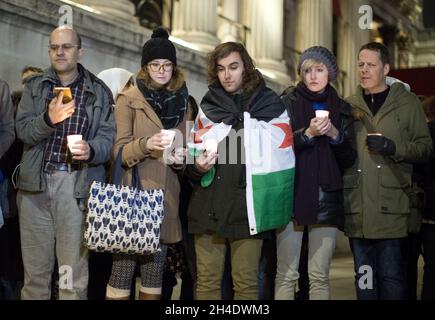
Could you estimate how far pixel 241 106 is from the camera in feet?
13.4

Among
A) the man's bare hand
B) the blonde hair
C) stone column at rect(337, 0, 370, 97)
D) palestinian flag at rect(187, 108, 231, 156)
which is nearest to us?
the man's bare hand

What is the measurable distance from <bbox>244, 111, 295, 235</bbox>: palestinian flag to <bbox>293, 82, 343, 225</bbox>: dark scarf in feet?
0.40

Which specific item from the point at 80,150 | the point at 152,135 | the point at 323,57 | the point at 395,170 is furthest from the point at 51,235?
the point at 395,170

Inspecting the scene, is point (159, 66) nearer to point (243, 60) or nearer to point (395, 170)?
point (243, 60)

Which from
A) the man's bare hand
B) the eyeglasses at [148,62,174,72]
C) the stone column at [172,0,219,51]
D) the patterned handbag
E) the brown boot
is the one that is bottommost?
the brown boot

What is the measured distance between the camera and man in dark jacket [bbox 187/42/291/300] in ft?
12.8

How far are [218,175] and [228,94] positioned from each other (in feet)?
1.88

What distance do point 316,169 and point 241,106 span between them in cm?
68

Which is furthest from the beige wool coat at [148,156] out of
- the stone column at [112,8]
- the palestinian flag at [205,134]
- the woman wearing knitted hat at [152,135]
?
the stone column at [112,8]

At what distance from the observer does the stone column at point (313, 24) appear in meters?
16.4

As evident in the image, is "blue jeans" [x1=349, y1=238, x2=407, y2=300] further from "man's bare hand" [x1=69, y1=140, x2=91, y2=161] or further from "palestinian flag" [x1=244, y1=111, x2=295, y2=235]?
"man's bare hand" [x1=69, y1=140, x2=91, y2=161]

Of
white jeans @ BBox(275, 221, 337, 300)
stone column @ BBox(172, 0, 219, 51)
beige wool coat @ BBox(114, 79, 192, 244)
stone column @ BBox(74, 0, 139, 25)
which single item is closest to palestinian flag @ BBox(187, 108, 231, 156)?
beige wool coat @ BBox(114, 79, 192, 244)

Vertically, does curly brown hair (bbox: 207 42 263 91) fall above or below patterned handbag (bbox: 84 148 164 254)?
above
